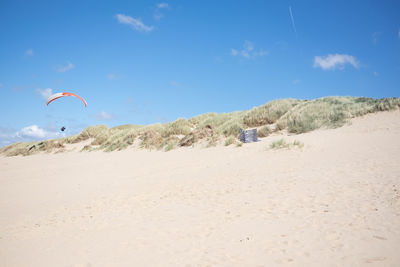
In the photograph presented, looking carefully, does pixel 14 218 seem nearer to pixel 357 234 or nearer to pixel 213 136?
pixel 357 234

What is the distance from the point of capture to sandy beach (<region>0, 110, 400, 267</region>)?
3.20 m

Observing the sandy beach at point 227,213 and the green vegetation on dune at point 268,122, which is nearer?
the sandy beach at point 227,213

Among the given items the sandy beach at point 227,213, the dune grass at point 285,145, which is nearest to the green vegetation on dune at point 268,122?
the dune grass at point 285,145

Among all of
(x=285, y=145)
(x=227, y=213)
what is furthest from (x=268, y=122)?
(x=227, y=213)

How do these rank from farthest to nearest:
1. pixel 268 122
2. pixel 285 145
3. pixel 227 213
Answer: pixel 268 122, pixel 285 145, pixel 227 213

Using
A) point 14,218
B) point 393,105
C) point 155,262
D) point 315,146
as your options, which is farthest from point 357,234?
point 393,105

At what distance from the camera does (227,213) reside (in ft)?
15.0

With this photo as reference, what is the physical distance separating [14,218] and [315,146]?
946cm

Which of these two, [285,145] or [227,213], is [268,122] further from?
[227,213]

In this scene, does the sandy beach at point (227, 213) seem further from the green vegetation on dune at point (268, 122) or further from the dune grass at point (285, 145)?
the green vegetation on dune at point (268, 122)

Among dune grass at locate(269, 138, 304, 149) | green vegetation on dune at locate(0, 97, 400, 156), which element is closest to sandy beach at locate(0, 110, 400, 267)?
dune grass at locate(269, 138, 304, 149)

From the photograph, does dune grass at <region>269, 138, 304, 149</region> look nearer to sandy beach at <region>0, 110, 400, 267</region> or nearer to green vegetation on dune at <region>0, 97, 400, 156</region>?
sandy beach at <region>0, 110, 400, 267</region>

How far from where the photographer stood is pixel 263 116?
1538 centimetres

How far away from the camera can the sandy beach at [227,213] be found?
10.5 ft
